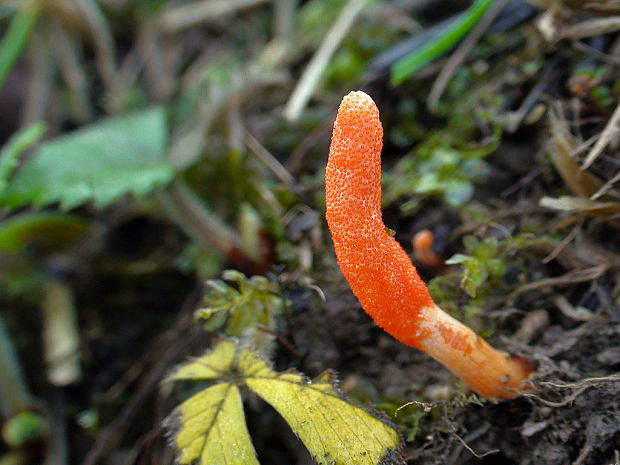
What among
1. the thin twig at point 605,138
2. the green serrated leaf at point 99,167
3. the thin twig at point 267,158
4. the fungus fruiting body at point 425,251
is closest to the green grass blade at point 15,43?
the green serrated leaf at point 99,167

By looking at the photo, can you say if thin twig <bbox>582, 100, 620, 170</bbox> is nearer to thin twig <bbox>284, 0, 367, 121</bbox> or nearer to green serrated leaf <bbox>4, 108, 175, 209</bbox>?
thin twig <bbox>284, 0, 367, 121</bbox>

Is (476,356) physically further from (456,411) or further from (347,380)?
(347,380)

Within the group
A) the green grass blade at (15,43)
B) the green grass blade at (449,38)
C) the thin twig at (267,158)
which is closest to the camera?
the green grass blade at (449,38)

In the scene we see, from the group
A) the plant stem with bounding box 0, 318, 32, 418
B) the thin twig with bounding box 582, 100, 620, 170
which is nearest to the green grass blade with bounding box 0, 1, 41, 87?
the plant stem with bounding box 0, 318, 32, 418

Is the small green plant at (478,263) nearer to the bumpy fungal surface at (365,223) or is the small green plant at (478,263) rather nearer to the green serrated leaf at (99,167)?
the bumpy fungal surface at (365,223)

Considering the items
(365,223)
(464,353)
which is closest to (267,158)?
(365,223)

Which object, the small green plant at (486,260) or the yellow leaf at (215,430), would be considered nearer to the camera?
the yellow leaf at (215,430)

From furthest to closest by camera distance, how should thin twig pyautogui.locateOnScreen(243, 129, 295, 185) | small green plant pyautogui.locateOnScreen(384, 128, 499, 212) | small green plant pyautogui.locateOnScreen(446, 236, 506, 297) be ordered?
thin twig pyautogui.locateOnScreen(243, 129, 295, 185) < small green plant pyautogui.locateOnScreen(384, 128, 499, 212) < small green plant pyautogui.locateOnScreen(446, 236, 506, 297)

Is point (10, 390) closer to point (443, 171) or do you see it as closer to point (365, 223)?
point (365, 223)
